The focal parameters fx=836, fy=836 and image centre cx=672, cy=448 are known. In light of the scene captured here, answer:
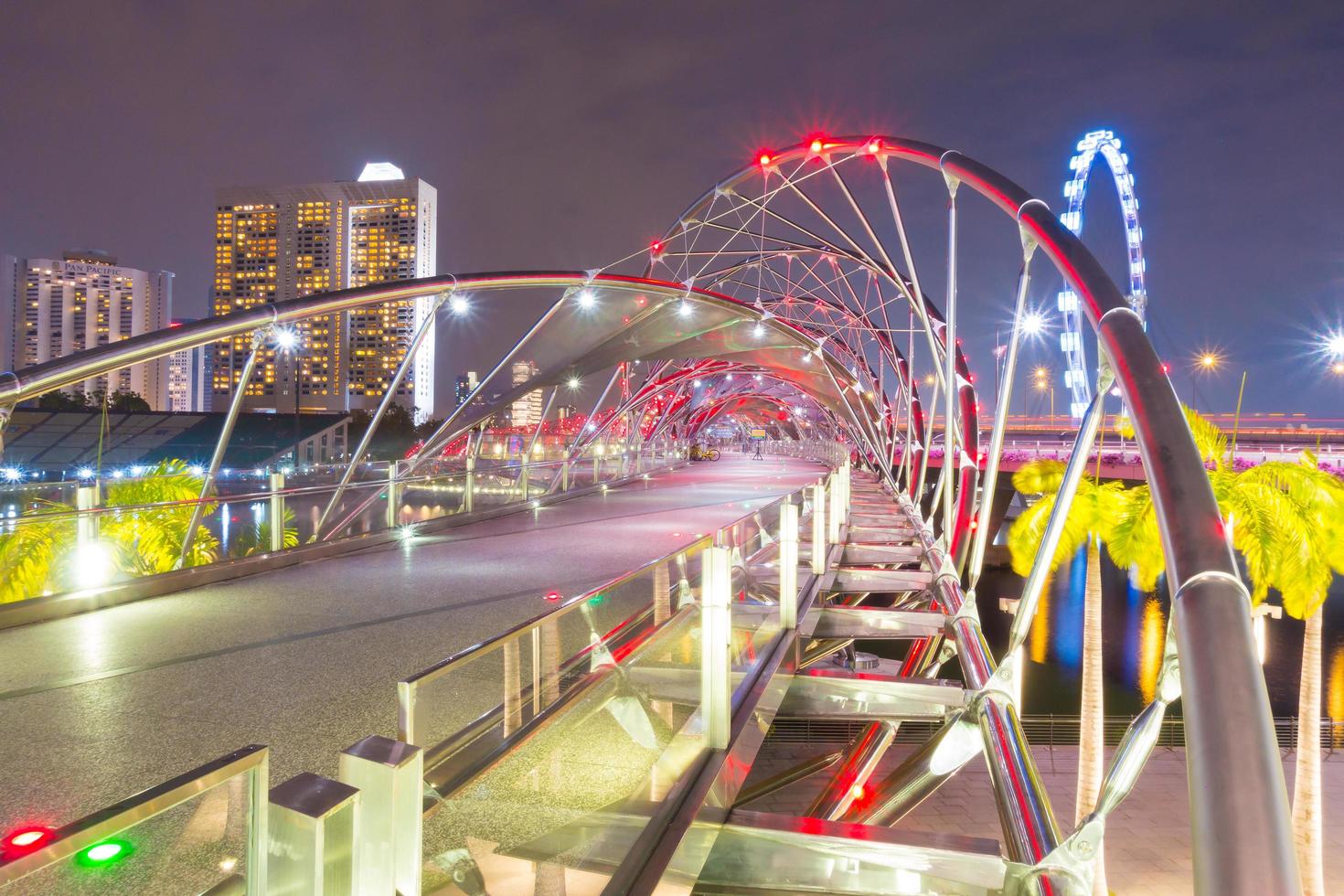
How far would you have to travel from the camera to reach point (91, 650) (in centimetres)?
693

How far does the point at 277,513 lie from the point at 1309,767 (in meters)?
19.1

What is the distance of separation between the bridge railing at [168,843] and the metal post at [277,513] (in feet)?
33.8

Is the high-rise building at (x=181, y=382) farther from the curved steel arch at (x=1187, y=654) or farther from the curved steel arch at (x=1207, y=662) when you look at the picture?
the curved steel arch at (x=1207, y=662)

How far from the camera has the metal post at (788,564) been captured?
706cm

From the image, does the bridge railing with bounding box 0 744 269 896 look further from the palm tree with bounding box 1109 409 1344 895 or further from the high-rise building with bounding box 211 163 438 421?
the high-rise building with bounding box 211 163 438 421

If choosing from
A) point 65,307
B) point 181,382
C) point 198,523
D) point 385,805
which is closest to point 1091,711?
point 198,523

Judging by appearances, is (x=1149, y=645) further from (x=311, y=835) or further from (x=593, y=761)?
(x=311, y=835)

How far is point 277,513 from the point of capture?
11.3 metres

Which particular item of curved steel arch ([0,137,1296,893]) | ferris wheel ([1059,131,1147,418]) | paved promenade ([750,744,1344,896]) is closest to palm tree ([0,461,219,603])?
curved steel arch ([0,137,1296,893])

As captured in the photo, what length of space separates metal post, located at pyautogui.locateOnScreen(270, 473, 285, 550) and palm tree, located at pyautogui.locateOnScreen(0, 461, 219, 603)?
0.75m

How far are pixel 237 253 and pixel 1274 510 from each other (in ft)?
404

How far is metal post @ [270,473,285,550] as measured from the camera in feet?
36.8

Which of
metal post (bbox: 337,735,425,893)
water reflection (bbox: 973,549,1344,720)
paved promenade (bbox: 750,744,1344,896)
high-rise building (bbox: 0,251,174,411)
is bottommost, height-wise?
paved promenade (bbox: 750,744,1344,896)

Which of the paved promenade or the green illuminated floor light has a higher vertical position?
the green illuminated floor light
